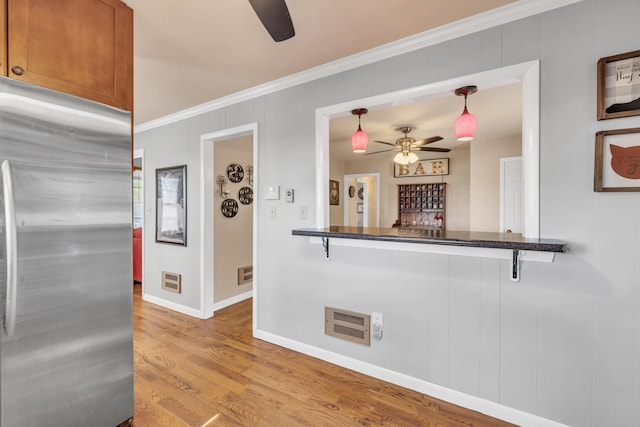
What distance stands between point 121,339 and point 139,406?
2.12 ft

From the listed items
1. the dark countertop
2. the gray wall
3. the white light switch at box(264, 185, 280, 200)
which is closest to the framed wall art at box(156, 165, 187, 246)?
the white light switch at box(264, 185, 280, 200)

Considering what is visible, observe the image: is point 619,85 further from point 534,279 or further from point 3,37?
point 3,37

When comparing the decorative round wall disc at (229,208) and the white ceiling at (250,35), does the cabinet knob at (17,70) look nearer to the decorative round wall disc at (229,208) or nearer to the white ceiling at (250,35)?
the white ceiling at (250,35)

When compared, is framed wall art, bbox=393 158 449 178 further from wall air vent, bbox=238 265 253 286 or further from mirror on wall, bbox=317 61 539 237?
wall air vent, bbox=238 265 253 286

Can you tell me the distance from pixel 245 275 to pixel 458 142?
13.9 feet

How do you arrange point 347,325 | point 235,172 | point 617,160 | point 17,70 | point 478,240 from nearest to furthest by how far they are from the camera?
point 17,70
point 617,160
point 478,240
point 347,325
point 235,172

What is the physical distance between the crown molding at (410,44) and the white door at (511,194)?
9.88ft

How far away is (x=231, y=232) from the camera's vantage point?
3.88 metres

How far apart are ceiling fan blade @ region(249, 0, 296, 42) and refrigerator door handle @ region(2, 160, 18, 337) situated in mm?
1195

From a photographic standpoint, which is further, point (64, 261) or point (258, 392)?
point (258, 392)

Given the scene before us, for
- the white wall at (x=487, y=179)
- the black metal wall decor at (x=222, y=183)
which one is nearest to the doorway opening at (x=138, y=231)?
the black metal wall decor at (x=222, y=183)

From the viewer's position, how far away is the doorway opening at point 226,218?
11.0 ft

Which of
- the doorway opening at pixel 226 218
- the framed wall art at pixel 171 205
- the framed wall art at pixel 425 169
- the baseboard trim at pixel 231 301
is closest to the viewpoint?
the doorway opening at pixel 226 218

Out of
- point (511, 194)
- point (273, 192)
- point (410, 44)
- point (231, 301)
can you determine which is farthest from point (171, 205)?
point (511, 194)
